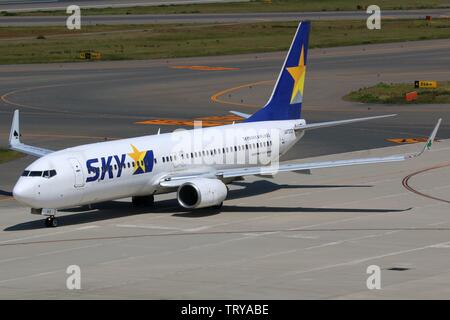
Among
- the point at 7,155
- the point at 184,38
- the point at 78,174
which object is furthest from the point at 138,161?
the point at 184,38

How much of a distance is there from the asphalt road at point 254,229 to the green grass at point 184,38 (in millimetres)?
43044

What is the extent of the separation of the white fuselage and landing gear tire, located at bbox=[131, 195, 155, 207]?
1.67 meters

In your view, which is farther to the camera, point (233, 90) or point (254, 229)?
point (233, 90)

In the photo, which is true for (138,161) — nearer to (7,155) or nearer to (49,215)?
(49,215)

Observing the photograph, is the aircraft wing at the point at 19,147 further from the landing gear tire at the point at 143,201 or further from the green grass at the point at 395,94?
the green grass at the point at 395,94

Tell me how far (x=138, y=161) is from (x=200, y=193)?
3681 mm

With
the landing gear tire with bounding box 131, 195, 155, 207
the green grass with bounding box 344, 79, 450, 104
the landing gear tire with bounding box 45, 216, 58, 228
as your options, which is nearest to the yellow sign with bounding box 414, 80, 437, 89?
the green grass with bounding box 344, 79, 450, 104

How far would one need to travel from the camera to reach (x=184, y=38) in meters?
173

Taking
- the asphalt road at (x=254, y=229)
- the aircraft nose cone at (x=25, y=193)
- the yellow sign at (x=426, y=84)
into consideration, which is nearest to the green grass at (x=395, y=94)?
the yellow sign at (x=426, y=84)

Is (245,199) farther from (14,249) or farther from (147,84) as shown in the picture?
(147,84)

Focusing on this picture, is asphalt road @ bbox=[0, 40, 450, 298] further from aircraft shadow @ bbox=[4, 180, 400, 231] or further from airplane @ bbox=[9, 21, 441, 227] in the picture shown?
airplane @ bbox=[9, 21, 441, 227]

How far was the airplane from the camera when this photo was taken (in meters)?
59.0

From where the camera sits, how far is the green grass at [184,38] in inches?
6142

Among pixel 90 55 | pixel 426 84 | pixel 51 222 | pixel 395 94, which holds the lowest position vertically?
pixel 51 222
